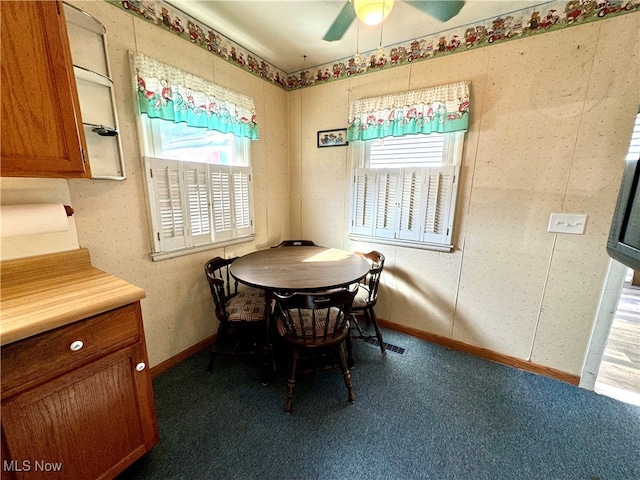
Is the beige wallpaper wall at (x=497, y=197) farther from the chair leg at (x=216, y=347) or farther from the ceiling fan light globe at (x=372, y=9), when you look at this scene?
the ceiling fan light globe at (x=372, y=9)

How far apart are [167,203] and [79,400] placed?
1.27 metres

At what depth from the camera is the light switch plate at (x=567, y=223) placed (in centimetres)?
176

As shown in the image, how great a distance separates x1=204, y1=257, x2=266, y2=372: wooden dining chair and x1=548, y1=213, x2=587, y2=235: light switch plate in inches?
87.5

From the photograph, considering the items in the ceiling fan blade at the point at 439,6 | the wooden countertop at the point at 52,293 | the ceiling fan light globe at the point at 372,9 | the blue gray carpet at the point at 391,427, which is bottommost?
the blue gray carpet at the point at 391,427

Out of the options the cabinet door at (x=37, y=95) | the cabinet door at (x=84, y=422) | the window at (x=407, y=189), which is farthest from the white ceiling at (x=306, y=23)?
the cabinet door at (x=84, y=422)

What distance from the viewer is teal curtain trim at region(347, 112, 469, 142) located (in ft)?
6.54

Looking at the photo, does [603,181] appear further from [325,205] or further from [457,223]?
[325,205]

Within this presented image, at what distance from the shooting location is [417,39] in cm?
212

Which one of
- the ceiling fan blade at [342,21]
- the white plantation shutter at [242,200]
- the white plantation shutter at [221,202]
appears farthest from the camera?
the white plantation shutter at [242,200]

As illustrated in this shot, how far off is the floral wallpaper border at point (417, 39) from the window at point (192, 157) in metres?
0.31

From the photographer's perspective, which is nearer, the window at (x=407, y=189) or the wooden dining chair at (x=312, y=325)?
the wooden dining chair at (x=312, y=325)

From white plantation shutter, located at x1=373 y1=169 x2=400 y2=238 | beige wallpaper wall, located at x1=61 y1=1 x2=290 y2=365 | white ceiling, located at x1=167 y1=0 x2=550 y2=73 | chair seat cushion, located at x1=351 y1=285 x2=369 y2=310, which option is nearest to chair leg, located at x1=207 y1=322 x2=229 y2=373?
beige wallpaper wall, located at x1=61 y1=1 x2=290 y2=365

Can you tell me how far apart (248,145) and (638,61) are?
277cm

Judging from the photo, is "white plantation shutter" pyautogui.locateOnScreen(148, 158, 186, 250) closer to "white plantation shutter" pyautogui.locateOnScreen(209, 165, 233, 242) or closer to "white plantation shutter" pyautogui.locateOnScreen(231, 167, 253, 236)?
"white plantation shutter" pyautogui.locateOnScreen(209, 165, 233, 242)
